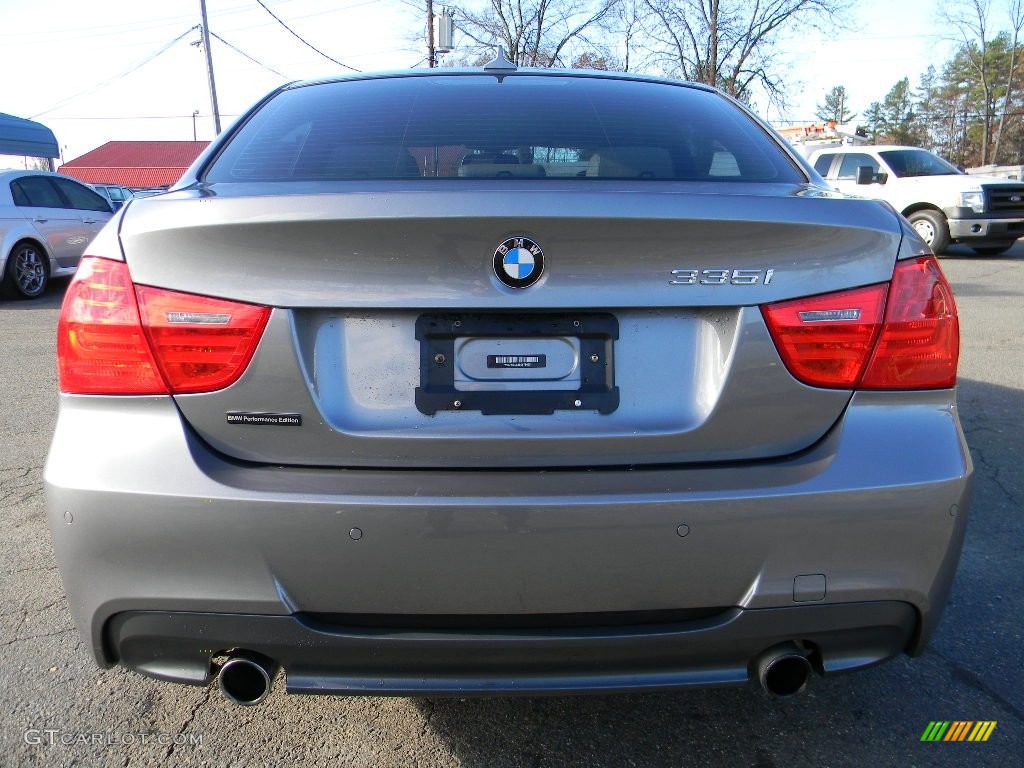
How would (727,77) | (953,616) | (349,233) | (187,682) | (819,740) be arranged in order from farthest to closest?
(727,77) < (953,616) < (819,740) < (187,682) < (349,233)

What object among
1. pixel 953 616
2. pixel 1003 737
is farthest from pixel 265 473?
pixel 953 616

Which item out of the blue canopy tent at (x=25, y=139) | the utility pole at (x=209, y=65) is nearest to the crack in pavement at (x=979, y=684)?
the blue canopy tent at (x=25, y=139)

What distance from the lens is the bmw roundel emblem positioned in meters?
1.67

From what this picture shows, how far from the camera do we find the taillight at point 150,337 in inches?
66.8

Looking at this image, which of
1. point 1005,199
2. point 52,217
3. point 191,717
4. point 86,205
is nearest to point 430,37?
point 86,205

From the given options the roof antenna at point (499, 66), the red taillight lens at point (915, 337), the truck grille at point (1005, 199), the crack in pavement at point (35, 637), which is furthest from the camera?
the truck grille at point (1005, 199)

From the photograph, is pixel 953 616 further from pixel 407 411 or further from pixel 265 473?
pixel 265 473

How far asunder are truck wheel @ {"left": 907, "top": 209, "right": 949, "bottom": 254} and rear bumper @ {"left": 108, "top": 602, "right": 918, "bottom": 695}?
14.5 m

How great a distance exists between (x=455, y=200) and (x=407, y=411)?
1.44 feet

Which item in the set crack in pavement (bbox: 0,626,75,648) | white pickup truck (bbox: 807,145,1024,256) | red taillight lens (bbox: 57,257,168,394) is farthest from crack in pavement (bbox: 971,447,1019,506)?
white pickup truck (bbox: 807,145,1024,256)

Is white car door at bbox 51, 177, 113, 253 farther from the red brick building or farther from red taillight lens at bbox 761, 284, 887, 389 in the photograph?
the red brick building

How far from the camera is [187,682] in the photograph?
181 centimetres

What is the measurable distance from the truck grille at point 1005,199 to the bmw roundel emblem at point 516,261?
15.1 meters

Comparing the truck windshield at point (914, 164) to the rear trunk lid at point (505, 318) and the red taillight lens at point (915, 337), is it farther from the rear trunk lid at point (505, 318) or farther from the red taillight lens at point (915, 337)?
the rear trunk lid at point (505, 318)
